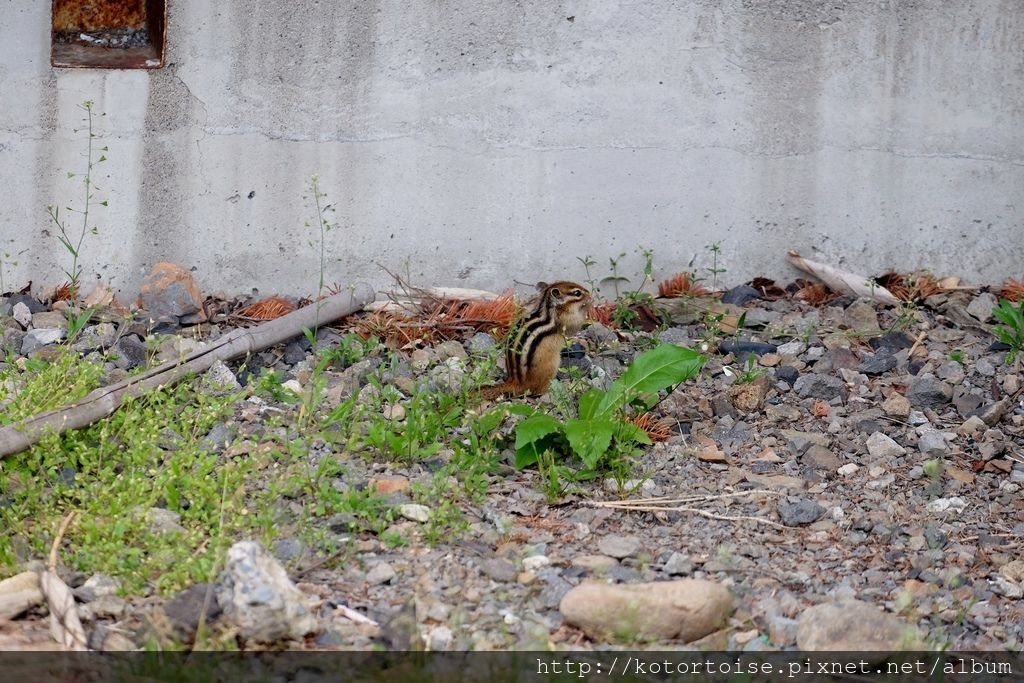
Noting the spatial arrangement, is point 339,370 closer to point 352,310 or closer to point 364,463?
point 352,310

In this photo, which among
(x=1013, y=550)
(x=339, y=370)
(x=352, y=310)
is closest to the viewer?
(x=1013, y=550)

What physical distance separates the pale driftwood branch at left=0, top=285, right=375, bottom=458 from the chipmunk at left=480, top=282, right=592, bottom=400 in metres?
1.16

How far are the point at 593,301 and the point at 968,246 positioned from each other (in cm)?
224

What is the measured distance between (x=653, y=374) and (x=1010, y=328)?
2339 mm

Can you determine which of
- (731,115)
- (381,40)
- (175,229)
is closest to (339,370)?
(175,229)

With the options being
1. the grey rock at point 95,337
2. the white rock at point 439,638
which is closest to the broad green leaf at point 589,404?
the white rock at point 439,638

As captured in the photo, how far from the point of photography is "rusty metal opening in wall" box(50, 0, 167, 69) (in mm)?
6664

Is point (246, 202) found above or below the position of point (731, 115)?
below

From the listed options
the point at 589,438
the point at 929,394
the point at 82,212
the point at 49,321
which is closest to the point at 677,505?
the point at 589,438

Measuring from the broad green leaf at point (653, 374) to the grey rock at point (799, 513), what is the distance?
2.70ft

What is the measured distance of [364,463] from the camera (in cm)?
484

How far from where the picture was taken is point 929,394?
570cm

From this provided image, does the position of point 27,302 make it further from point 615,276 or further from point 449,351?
point 615,276

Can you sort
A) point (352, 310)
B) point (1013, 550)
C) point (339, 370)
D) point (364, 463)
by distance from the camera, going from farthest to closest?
point (352, 310)
point (339, 370)
point (364, 463)
point (1013, 550)
